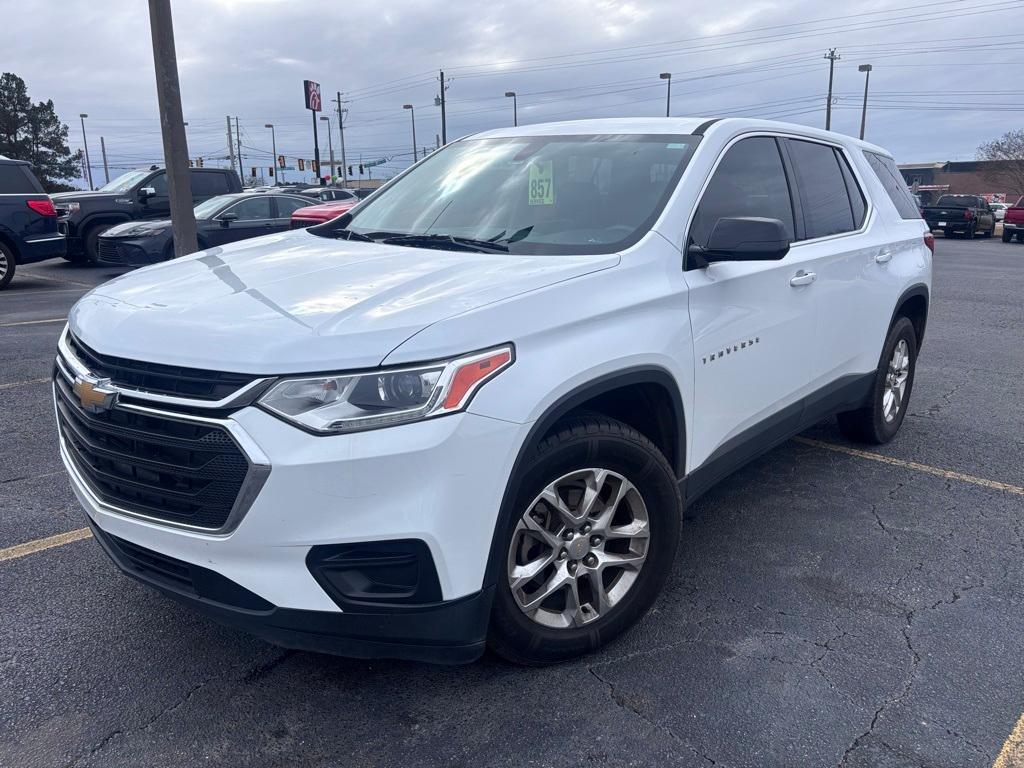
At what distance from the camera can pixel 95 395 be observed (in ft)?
8.05

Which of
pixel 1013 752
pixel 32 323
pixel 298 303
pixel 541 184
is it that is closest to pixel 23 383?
pixel 32 323

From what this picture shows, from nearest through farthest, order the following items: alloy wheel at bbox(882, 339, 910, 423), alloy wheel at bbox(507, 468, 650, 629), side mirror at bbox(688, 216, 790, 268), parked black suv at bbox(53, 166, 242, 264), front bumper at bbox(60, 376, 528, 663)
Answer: front bumper at bbox(60, 376, 528, 663)
alloy wheel at bbox(507, 468, 650, 629)
side mirror at bbox(688, 216, 790, 268)
alloy wheel at bbox(882, 339, 910, 423)
parked black suv at bbox(53, 166, 242, 264)

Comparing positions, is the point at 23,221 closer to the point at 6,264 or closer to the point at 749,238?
the point at 6,264

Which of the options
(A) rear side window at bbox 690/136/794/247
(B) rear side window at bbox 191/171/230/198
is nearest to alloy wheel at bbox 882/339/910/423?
(A) rear side window at bbox 690/136/794/247

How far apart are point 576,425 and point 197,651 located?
1567 millimetres

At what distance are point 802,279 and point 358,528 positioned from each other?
8.12 feet

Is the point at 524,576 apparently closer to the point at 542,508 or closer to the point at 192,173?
the point at 542,508

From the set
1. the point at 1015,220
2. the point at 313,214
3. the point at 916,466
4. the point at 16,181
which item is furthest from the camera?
the point at 1015,220

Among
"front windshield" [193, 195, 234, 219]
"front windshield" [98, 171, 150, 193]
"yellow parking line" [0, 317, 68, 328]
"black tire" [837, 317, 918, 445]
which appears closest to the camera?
"black tire" [837, 317, 918, 445]

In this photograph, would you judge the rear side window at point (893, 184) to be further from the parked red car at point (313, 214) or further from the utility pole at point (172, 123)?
the parked red car at point (313, 214)

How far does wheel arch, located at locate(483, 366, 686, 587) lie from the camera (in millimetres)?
2389

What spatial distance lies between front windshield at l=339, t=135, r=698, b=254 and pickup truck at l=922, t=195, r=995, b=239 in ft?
96.8

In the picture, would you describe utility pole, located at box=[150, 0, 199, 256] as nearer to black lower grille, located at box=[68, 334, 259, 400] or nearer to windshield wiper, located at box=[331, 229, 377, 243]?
windshield wiper, located at box=[331, 229, 377, 243]

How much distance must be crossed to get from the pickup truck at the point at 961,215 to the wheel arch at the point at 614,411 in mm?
30124
